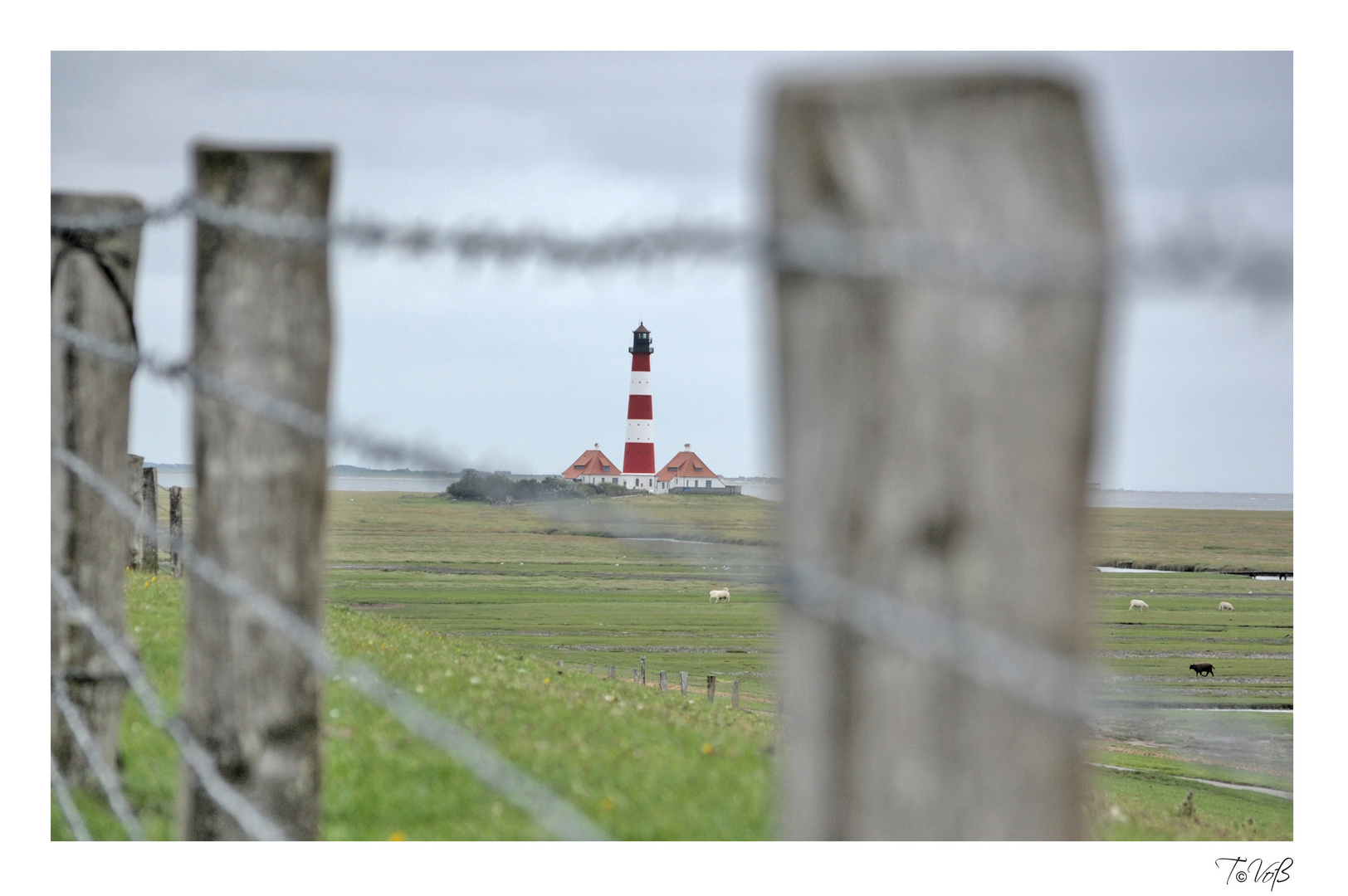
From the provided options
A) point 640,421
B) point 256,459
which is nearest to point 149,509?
point 256,459

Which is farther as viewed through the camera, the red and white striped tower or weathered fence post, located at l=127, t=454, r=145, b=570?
the red and white striped tower

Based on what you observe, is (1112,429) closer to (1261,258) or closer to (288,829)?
(1261,258)

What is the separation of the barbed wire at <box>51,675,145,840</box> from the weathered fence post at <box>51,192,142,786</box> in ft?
0.10

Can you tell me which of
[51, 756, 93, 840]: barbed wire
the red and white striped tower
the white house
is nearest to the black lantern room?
the red and white striped tower

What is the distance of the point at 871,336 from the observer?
4.24 ft

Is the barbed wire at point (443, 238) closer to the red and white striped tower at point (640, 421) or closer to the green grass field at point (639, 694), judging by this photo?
the green grass field at point (639, 694)

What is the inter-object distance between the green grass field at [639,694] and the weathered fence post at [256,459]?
0.59 m

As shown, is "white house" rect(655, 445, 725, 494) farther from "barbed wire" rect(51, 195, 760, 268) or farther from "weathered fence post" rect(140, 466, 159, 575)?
"barbed wire" rect(51, 195, 760, 268)

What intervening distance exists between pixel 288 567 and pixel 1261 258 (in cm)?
192

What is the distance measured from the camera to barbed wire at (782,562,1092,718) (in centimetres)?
129

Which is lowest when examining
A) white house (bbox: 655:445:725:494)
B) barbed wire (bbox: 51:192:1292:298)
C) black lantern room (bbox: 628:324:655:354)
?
white house (bbox: 655:445:725:494)

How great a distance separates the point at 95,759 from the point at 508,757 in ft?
7.09

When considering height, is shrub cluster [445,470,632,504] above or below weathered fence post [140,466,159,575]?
above

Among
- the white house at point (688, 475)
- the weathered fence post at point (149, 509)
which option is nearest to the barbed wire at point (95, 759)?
the weathered fence post at point (149, 509)
